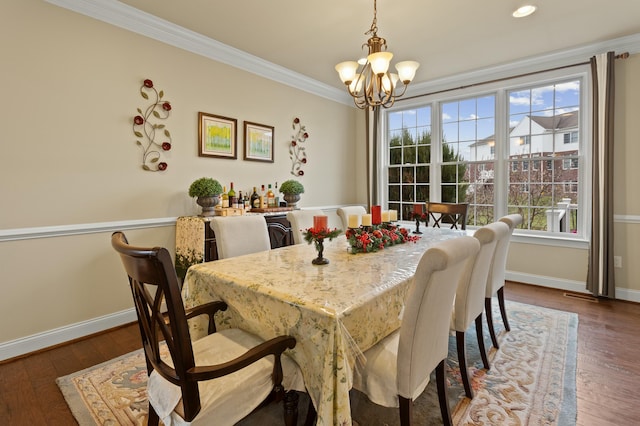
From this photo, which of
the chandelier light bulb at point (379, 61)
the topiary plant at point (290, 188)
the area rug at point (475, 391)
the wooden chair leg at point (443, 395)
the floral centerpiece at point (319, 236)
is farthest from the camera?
the topiary plant at point (290, 188)

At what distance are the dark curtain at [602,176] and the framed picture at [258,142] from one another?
3.64 metres

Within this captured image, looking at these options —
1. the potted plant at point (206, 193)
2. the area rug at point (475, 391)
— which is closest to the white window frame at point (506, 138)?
the area rug at point (475, 391)

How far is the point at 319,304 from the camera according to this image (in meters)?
1.27

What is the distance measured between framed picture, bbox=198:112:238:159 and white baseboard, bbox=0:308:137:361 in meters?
1.71

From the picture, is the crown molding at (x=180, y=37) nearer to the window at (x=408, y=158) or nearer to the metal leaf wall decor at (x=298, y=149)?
the metal leaf wall decor at (x=298, y=149)

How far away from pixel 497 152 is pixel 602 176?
44.8 inches

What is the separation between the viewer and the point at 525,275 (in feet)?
13.5

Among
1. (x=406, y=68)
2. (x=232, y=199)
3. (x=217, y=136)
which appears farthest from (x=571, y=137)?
(x=217, y=136)

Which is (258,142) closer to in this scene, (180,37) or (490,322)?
(180,37)

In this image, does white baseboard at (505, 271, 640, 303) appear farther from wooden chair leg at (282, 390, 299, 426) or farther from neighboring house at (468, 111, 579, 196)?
wooden chair leg at (282, 390, 299, 426)

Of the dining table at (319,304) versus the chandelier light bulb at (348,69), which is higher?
the chandelier light bulb at (348,69)

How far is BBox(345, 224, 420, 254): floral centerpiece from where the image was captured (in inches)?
85.9

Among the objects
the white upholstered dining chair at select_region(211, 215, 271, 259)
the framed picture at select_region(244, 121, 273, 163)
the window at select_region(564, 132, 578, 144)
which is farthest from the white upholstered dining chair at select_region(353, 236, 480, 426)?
the window at select_region(564, 132, 578, 144)

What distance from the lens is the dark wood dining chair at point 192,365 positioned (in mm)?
1070
